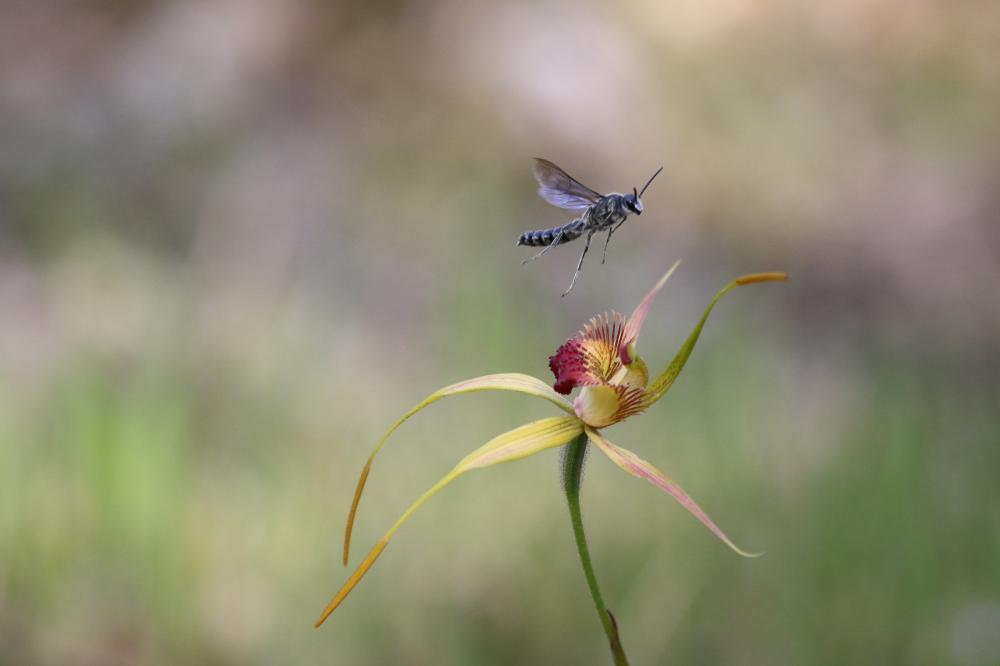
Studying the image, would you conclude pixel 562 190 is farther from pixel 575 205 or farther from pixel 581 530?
pixel 581 530

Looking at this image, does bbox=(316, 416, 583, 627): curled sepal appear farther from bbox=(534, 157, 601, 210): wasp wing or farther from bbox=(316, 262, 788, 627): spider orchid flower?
bbox=(534, 157, 601, 210): wasp wing

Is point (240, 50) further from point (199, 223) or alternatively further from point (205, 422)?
point (205, 422)

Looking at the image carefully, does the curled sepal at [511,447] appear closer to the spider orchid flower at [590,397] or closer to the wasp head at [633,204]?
the spider orchid flower at [590,397]

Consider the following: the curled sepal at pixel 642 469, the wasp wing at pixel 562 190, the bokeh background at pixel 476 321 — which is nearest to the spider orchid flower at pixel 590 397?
the curled sepal at pixel 642 469

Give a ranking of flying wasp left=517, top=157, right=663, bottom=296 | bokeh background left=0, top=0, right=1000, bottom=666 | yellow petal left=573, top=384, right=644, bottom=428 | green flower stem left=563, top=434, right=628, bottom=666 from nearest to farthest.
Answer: green flower stem left=563, top=434, right=628, bottom=666 < yellow petal left=573, top=384, right=644, bottom=428 < flying wasp left=517, top=157, right=663, bottom=296 < bokeh background left=0, top=0, right=1000, bottom=666

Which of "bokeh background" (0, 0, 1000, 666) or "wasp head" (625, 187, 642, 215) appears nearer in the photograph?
"wasp head" (625, 187, 642, 215)

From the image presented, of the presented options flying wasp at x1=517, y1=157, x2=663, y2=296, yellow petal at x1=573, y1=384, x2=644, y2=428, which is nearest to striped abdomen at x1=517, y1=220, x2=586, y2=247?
flying wasp at x1=517, y1=157, x2=663, y2=296

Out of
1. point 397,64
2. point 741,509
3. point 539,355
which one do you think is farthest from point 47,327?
point 397,64
